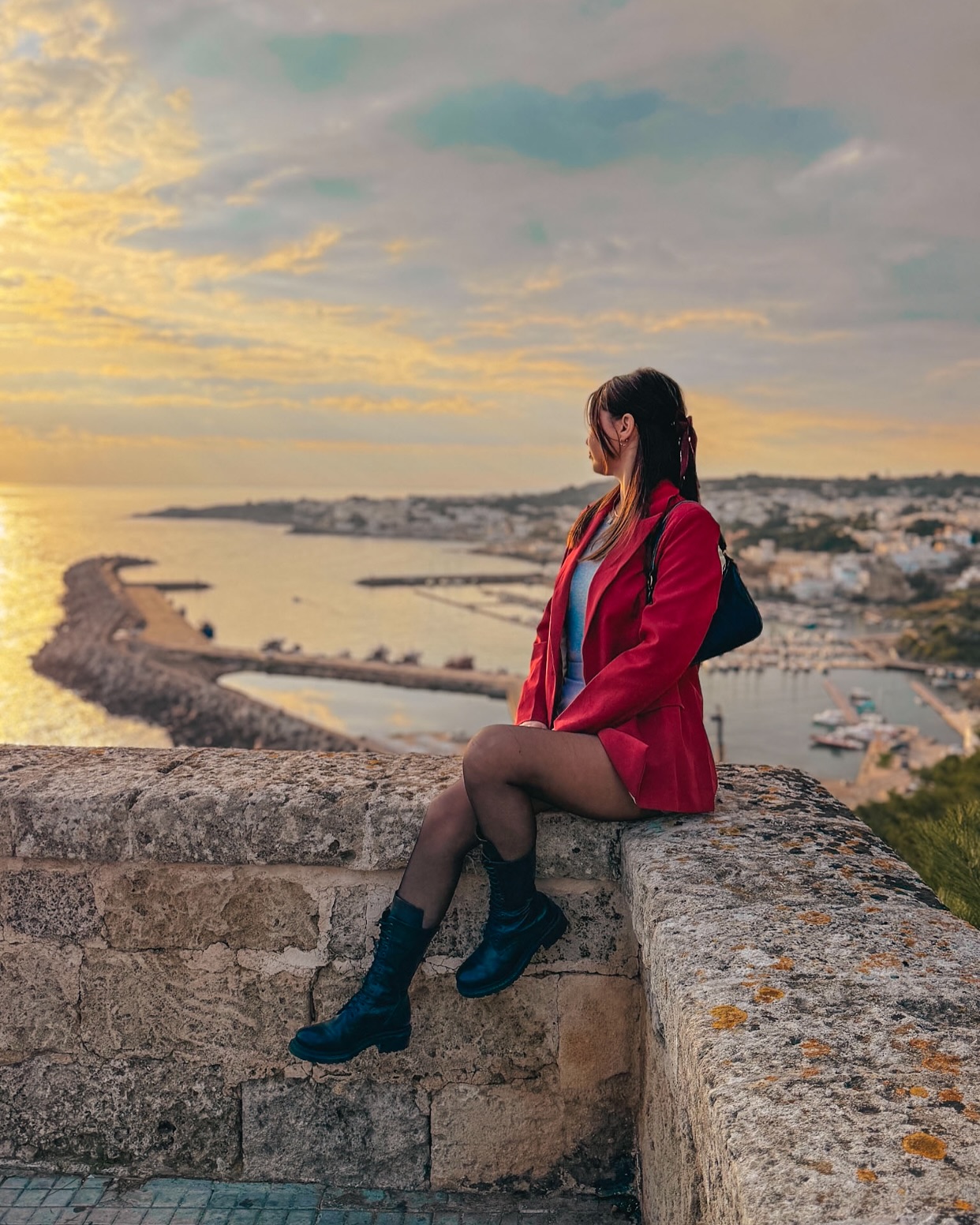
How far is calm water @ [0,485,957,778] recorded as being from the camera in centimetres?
4222

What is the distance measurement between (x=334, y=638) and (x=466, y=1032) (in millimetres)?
64091

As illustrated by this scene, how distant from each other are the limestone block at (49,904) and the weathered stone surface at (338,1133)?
46 cm

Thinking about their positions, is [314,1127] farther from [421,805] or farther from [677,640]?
[677,640]

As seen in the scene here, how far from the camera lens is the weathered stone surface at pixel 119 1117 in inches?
79.6

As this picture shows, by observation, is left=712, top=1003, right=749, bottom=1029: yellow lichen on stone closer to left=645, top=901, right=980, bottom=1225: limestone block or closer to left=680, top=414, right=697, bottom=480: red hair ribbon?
left=645, top=901, right=980, bottom=1225: limestone block

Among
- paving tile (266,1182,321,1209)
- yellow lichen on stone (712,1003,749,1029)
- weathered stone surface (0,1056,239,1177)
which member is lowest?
paving tile (266,1182,321,1209)

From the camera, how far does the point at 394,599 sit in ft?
270

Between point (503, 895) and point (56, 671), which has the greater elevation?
point (503, 895)

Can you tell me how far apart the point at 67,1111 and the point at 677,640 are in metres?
1.51

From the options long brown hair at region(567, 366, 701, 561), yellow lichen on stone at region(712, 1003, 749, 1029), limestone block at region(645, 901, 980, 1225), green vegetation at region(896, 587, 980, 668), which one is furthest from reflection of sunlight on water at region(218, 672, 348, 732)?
yellow lichen on stone at region(712, 1003, 749, 1029)

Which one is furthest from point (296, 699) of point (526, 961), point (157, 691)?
point (526, 961)

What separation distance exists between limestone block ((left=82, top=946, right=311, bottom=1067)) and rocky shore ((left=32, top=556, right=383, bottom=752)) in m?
27.1

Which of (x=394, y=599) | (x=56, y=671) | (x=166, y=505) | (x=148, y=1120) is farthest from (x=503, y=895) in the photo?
(x=166, y=505)

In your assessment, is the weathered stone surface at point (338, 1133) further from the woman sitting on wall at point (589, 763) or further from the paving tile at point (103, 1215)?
the paving tile at point (103, 1215)
